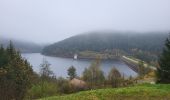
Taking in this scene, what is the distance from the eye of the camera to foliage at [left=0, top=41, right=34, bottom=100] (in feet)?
58.3

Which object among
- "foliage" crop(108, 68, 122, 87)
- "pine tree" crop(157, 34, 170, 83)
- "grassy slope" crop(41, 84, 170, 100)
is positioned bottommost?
"foliage" crop(108, 68, 122, 87)

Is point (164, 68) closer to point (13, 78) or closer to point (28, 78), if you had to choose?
point (13, 78)

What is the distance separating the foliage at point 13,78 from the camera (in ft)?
58.3

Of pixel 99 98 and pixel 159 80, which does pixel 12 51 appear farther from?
pixel 99 98

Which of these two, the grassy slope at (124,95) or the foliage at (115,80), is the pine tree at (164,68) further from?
the foliage at (115,80)

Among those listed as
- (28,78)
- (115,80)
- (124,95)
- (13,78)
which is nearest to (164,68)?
(124,95)

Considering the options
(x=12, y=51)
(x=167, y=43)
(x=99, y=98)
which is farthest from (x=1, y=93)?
(x=12, y=51)

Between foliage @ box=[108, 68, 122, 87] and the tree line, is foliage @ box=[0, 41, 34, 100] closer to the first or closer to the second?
the tree line

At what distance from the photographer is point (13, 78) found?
47.3m

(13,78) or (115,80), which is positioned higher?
(13,78)

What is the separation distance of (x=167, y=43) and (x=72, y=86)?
25786mm

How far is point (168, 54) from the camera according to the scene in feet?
128

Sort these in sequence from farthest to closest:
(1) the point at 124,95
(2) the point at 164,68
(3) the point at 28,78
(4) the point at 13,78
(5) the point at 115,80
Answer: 1. (5) the point at 115,80
2. (3) the point at 28,78
3. (4) the point at 13,78
4. (2) the point at 164,68
5. (1) the point at 124,95

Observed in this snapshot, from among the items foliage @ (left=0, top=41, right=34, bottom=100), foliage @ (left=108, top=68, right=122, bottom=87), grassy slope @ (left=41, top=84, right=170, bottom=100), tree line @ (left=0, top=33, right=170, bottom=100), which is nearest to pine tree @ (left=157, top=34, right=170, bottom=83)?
tree line @ (left=0, top=33, right=170, bottom=100)
